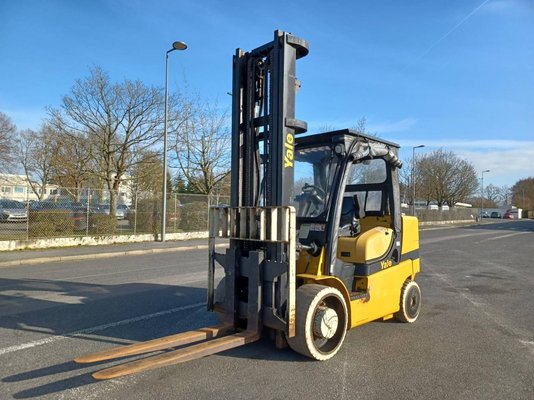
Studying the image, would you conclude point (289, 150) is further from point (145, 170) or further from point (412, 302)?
point (145, 170)

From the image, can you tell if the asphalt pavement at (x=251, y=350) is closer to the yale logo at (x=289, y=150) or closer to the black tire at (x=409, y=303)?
the black tire at (x=409, y=303)

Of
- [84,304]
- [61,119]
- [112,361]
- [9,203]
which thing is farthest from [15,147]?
[112,361]

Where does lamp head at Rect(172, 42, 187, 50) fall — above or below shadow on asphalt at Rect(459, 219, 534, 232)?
above

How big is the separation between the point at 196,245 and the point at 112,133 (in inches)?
306

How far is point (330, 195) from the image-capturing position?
4863 millimetres

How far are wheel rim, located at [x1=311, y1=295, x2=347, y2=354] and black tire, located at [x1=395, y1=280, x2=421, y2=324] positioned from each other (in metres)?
1.66

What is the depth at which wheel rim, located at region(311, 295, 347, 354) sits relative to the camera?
14.1 ft

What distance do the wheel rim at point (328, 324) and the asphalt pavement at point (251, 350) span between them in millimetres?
180

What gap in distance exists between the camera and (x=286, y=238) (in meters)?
4.12

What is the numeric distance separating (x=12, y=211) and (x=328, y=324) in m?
14.7

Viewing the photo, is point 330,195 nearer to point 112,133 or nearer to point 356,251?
point 356,251

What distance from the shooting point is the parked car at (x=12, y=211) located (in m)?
14.9

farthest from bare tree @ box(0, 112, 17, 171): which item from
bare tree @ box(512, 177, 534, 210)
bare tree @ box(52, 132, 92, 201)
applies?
bare tree @ box(512, 177, 534, 210)

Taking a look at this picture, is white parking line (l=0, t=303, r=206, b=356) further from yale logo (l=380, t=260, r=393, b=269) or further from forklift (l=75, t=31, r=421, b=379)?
yale logo (l=380, t=260, r=393, b=269)
